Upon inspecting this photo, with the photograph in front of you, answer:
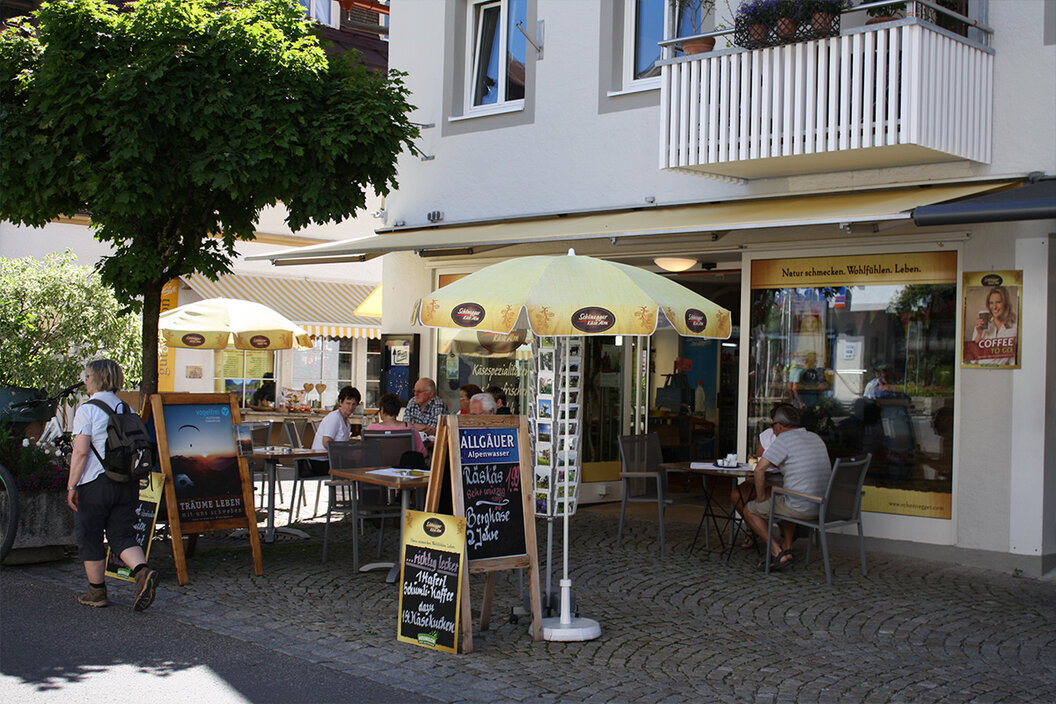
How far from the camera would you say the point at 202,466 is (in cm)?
820

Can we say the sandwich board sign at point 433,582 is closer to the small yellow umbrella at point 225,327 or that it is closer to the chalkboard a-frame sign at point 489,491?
the chalkboard a-frame sign at point 489,491

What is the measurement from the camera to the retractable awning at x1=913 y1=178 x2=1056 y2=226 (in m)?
7.17

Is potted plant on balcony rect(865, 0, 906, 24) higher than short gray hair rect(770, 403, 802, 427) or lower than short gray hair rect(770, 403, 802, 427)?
higher

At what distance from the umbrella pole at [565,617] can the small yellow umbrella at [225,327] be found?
830 centimetres

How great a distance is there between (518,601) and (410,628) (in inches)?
52.6

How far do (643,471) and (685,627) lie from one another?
3515 mm

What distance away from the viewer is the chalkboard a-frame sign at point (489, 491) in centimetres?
635

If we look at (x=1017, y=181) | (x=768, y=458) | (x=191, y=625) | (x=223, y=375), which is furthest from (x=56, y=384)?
(x=1017, y=181)

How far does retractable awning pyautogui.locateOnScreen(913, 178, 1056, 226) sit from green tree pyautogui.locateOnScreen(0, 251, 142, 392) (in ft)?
38.6

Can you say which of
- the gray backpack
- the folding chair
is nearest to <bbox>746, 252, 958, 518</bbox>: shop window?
the folding chair

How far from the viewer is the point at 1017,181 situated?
8.77 m

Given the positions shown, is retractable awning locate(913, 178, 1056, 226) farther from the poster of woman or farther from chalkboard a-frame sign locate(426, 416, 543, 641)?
chalkboard a-frame sign locate(426, 416, 543, 641)

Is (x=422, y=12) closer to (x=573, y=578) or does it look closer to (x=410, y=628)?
(x=573, y=578)

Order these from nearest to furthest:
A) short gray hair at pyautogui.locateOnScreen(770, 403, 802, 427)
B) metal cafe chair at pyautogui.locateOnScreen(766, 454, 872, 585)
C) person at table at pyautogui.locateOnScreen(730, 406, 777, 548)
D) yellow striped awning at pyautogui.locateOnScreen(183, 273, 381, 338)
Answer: metal cafe chair at pyautogui.locateOnScreen(766, 454, 872, 585) < short gray hair at pyautogui.locateOnScreen(770, 403, 802, 427) < person at table at pyautogui.locateOnScreen(730, 406, 777, 548) < yellow striped awning at pyautogui.locateOnScreen(183, 273, 381, 338)
